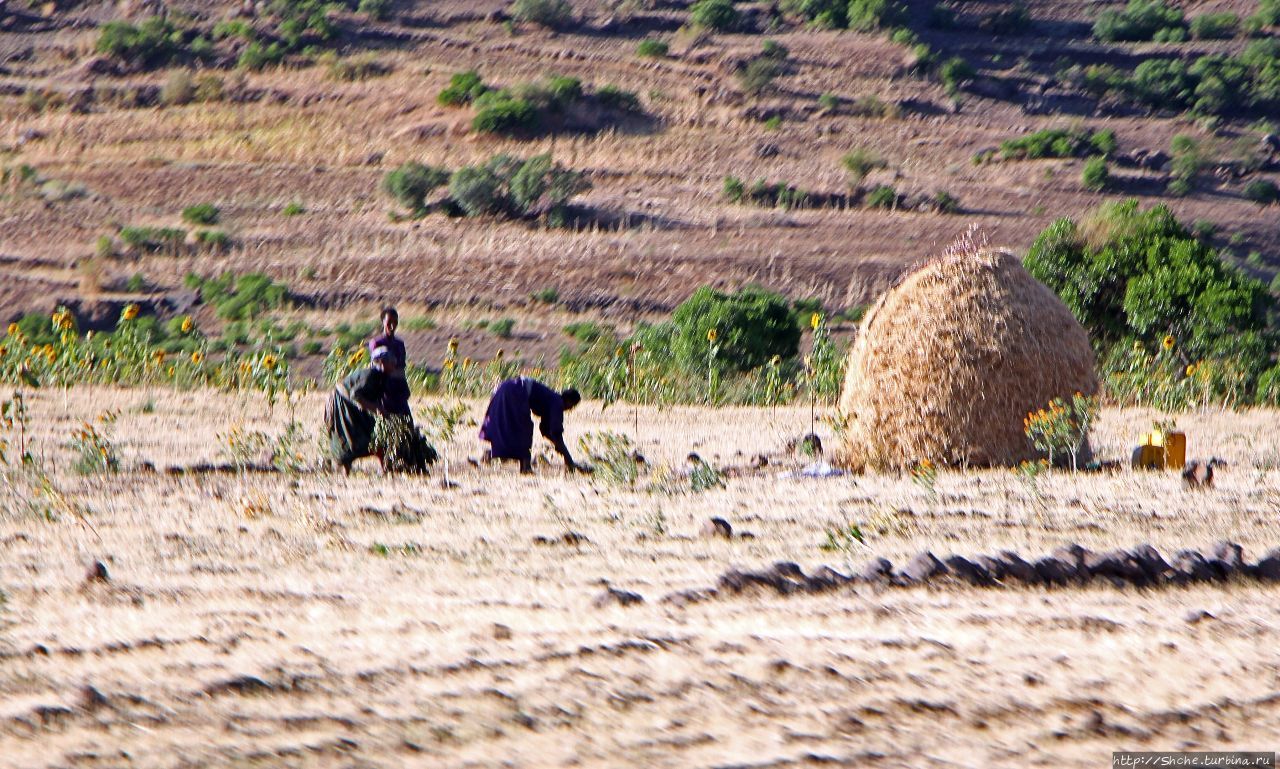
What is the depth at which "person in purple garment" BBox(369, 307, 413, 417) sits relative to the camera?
8.55 metres

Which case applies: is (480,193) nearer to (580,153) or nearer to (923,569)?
(580,153)

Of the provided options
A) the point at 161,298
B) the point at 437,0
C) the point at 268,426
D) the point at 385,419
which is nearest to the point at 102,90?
the point at 437,0

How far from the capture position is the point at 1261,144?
137 feet

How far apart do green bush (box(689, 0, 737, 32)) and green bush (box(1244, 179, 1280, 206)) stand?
18.1 metres

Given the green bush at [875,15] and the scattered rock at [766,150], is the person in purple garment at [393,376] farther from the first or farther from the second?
the green bush at [875,15]

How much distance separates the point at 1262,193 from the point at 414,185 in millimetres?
20811

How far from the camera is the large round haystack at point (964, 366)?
27.9 feet

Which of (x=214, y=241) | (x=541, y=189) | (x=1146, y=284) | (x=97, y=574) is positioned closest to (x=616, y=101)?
(x=541, y=189)

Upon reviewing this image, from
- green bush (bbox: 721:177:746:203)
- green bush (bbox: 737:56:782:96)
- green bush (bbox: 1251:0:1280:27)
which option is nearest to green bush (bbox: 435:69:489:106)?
green bush (bbox: 737:56:782:96)

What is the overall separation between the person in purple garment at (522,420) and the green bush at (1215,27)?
47644 millimetres

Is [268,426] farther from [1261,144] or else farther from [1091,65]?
[1091,65]

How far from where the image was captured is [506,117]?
134ft

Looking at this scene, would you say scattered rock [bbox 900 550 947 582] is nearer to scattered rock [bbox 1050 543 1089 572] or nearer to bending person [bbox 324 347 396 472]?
scattered rock [bbox 1050 543 1089 572]

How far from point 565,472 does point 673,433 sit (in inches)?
96.8
